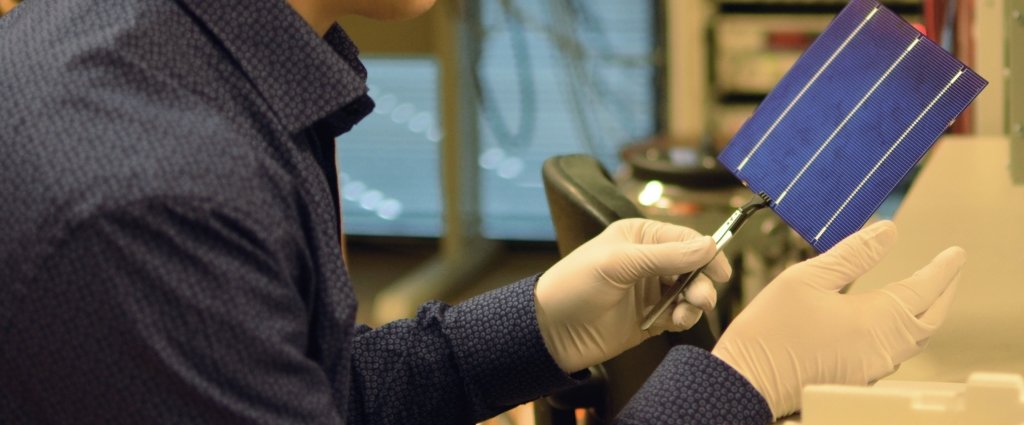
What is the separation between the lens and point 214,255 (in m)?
0.81

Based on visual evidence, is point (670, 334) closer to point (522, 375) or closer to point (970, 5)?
point (522, 375)

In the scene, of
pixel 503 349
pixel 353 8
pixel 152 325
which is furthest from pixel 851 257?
pixel 152 325

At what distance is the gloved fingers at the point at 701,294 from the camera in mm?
1128

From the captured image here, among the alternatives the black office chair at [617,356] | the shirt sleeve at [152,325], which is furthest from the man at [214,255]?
the black office chair at [617,356]

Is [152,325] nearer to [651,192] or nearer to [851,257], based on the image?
[851,257]

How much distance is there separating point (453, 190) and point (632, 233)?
2.73m

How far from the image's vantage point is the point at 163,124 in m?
0.83

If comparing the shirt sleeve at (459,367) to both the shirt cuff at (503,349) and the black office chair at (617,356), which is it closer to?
the shirt cuff at (503,349)

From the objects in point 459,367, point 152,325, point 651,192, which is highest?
point 152,325

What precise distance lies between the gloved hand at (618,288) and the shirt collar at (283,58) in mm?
328

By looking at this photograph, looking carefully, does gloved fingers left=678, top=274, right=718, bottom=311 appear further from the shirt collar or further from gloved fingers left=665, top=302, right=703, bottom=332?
the shirt collar

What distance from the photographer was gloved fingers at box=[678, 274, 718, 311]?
113 cm

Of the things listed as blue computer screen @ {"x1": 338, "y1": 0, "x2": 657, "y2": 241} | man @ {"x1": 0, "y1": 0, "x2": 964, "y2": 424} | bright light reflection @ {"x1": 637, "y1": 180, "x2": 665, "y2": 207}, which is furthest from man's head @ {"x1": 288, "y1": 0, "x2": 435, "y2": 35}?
blue computer screen @ {"x1": 338, "y1": 0, "x2": 657, "y2": 241}

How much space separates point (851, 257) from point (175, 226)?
567 mm
